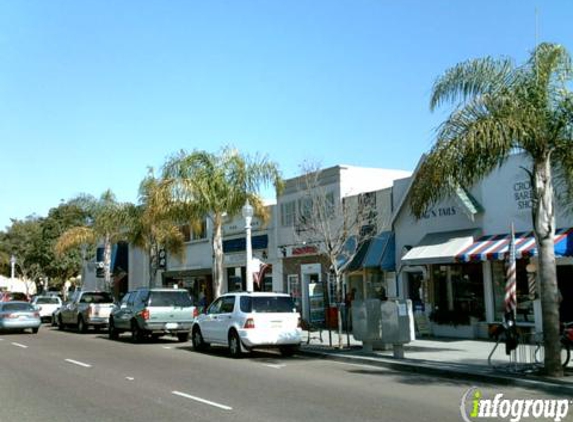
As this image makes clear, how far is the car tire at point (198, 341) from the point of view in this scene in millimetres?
18953

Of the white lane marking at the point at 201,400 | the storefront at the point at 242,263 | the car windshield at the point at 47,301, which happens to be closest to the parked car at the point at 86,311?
the car windshield at the point at 47,301

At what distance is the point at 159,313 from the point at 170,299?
71cm

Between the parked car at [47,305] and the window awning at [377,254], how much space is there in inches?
738

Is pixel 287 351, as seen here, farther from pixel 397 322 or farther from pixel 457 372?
pixel 457 372

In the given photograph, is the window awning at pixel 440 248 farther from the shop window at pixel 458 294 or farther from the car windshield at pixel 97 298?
the car windshield at pixel 97 298

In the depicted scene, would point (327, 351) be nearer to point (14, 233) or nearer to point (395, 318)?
point (395, 318)

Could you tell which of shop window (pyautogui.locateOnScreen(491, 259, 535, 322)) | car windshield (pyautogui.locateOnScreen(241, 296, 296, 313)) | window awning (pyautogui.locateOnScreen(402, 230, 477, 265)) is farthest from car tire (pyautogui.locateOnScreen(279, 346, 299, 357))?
shop window (pyautogui.locateOnScreen(491, 259, 535, 322))

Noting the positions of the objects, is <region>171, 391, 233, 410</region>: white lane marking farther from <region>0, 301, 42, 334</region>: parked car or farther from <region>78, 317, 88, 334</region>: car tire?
<region>78, 317, 88, 334</region>: car tire

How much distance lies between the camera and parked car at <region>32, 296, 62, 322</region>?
116ft

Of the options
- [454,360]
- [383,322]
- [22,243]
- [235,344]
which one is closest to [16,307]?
[235,344]

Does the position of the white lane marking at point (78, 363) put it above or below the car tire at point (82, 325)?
below

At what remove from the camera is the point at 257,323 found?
16.7 m

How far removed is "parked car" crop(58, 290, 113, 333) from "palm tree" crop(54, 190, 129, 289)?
470cm

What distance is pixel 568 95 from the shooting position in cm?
1245
